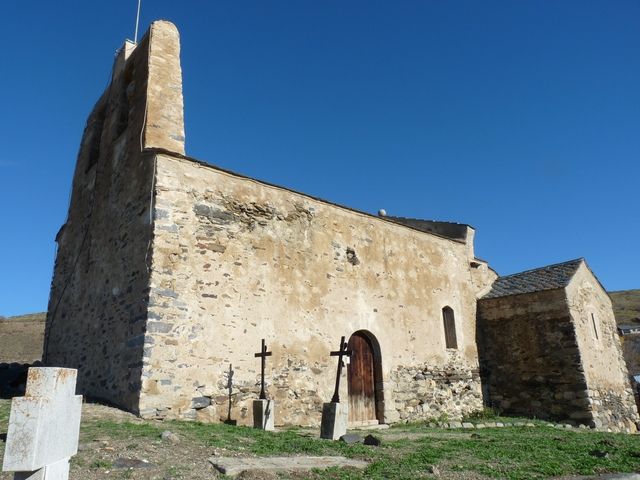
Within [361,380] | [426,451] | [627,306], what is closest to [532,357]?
[361,380]

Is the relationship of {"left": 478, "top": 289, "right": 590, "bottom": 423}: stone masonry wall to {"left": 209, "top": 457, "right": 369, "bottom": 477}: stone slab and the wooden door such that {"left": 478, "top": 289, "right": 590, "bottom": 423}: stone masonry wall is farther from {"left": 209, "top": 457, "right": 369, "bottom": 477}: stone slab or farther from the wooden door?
{"left": 209, "top": 457, "right": 369, "bottom": 477}: stone slab

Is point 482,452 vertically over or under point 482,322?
under

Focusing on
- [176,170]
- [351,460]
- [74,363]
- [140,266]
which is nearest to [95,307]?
[74,363]

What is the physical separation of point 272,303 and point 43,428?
313 inches

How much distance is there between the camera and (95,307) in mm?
11773

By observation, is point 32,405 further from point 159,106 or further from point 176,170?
point 159,106

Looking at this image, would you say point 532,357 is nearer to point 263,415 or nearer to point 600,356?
point 600,356

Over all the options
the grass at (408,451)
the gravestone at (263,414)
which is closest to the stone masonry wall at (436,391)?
the grass at (408,451)

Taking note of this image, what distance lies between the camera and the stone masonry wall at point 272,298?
9.75 metres

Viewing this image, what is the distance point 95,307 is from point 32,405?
9.03 metres

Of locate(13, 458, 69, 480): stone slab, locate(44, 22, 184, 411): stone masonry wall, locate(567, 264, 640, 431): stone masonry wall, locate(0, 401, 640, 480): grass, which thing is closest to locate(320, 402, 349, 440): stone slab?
locate(0, 401, 640, 480): grass

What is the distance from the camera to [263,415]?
31.0 ft

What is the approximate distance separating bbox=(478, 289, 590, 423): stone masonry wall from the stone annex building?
38mm

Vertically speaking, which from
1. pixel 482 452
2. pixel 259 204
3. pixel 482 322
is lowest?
pixel 482 452
